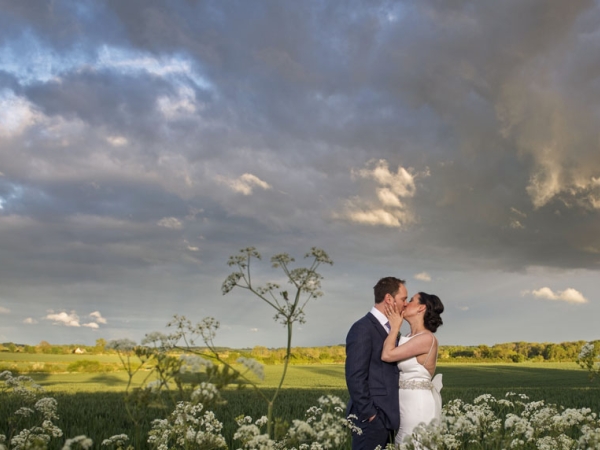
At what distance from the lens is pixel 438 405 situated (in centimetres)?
679

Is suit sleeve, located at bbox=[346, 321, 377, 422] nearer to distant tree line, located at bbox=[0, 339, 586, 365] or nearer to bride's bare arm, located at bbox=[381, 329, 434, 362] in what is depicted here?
bride's bare arm, located at bbox=[381, 329, 434, 362]

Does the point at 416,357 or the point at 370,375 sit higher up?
the point at 416,357

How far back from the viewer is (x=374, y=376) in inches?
262

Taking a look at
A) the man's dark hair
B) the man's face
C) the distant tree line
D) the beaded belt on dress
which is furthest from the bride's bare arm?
the distant tree line

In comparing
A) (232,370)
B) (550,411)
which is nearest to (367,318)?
(550,411)

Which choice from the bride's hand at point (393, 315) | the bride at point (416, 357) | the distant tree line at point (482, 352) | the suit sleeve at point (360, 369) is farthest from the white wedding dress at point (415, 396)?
the distant tree line at point (482, 352)

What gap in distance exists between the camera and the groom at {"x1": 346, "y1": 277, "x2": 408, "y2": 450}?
6418 millimetres

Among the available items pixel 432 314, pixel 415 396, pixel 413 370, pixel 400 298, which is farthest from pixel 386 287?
pixel 415 396

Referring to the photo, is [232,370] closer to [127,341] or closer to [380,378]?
[127,341]

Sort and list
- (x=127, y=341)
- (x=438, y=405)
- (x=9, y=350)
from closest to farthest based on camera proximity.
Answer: (x=127, y=341) → (x=438, y=405) → (x=9, y=350)

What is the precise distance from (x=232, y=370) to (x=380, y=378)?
3.76 meters

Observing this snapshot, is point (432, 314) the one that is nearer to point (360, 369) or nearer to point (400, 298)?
point (400, 298)

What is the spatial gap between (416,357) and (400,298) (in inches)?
29.7

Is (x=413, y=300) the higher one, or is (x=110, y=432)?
(x=413, y=300)
